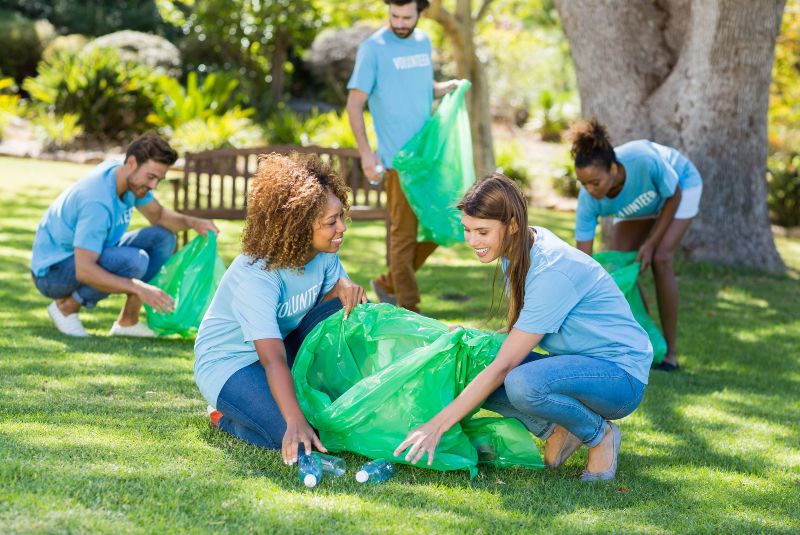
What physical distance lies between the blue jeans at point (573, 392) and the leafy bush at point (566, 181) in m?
9.55

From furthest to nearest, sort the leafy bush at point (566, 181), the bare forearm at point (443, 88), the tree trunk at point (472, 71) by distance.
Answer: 1. the leafy bush at point (566, 181)
2. the tree trunk at point (472, 71)
3. the bare forearm at point (443, 88)

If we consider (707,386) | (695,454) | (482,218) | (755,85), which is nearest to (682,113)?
(755,85)

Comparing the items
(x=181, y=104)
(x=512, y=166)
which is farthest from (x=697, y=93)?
(x=181, y=104)

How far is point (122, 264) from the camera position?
5.15 m

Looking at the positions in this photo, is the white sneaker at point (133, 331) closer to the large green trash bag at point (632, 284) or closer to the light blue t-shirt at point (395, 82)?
the light blue t-shirt at point (395, 82)

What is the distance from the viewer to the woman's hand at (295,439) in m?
3.32

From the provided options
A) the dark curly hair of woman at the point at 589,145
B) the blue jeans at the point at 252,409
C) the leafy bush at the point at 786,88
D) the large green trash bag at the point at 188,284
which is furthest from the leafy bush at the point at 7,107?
the blue jeans at the point at 252,409

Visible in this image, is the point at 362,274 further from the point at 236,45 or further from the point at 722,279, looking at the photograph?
the point at 236,45

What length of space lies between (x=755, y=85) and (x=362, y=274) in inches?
125

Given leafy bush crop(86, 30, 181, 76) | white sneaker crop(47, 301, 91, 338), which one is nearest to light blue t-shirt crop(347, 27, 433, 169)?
white sneaker crop(47, 301, 91, 338)

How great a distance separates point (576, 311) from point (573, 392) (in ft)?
0.85

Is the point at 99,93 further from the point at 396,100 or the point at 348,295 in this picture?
the point at 348,295

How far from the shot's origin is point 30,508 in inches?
109

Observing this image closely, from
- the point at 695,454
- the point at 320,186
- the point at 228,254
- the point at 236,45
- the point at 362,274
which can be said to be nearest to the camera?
the point at 320,186
